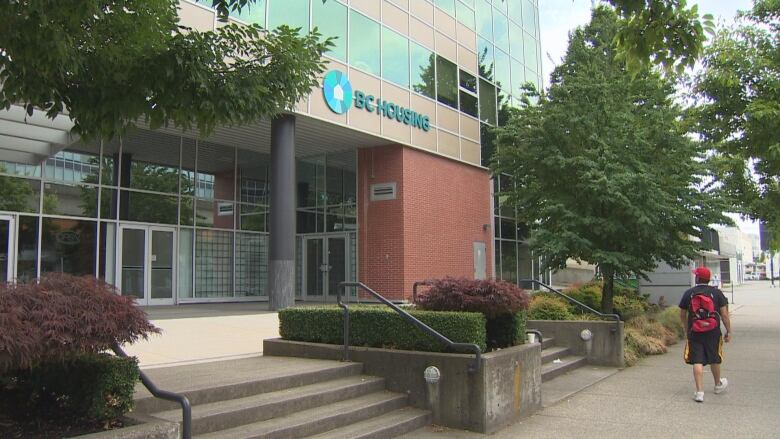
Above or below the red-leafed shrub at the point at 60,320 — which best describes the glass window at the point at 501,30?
above

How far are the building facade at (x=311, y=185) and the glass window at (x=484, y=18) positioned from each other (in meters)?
0.12

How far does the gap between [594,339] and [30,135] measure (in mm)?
11341

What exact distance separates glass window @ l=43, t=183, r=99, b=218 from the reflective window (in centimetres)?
1284

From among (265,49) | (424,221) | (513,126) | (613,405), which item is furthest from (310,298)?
(265,49)

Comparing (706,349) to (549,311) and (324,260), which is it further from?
(324,260)

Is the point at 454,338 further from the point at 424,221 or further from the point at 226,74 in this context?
the point at 424,221

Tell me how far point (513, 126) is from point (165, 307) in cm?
1076

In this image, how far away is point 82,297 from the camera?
384 cm

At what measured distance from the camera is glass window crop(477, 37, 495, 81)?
23763 millimetres

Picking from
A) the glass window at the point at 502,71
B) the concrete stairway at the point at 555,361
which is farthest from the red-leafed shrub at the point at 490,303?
the glass window at the point at 502,71

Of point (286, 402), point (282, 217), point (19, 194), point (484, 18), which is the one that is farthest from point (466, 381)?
point (484, 18)

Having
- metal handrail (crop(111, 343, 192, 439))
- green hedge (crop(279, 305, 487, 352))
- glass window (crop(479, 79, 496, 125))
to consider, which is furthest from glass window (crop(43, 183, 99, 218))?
glass window (crop(479, 79, 496, 125))

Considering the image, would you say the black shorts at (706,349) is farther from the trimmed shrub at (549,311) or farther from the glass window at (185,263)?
the glass window at (185,263)

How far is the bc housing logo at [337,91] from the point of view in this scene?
16.3m
